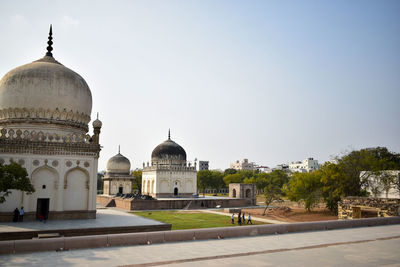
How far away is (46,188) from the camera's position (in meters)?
20.6

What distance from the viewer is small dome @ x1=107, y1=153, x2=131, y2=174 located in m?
50.3

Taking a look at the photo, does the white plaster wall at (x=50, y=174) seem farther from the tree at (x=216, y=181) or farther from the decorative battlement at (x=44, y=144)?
the tree at (x=216, y=181)

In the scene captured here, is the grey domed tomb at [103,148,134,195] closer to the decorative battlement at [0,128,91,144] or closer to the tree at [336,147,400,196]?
the decorative battlement at [0,128,91,144]

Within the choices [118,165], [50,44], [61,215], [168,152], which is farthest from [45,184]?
[168,152]

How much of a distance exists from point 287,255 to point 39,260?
8382 millimetres

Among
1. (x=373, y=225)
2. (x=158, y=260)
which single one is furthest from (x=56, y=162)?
(x=373, y=225)

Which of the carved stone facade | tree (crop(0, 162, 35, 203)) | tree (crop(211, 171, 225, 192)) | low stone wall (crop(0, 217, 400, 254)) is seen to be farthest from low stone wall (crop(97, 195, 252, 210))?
tree (crop(211, 171, 225, 192))

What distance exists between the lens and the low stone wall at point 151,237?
36.0 ft

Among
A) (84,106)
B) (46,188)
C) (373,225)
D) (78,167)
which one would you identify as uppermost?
(84,106)

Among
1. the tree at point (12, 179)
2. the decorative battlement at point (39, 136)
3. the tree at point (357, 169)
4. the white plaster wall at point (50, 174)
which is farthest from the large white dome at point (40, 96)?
the tree at point (357, 169)

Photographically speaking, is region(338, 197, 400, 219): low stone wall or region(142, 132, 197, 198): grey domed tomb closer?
region(338, 197, 400, 219): low stone wall

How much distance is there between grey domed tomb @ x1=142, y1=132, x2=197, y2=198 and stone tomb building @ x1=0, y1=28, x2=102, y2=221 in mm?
24894

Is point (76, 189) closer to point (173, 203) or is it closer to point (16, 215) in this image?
point (16, 215)

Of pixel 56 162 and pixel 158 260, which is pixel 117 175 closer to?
pixel 56 162
